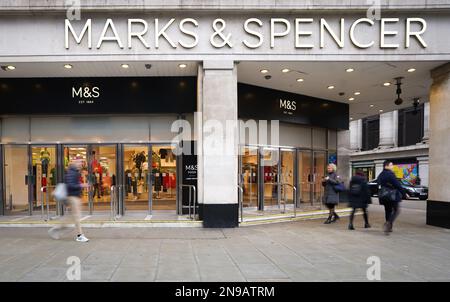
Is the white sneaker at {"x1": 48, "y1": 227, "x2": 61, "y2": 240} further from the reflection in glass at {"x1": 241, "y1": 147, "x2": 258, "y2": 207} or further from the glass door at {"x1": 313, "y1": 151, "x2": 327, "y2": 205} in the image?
the glass door at {"x1": 313, "y1": 151, "x2": 327, "y2": 205}

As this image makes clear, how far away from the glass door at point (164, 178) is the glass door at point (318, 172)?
6426 mm

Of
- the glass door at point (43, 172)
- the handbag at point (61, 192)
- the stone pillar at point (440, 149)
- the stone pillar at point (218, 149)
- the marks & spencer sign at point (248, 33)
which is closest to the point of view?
the handbag at point (61, 192)

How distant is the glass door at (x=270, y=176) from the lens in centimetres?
1140

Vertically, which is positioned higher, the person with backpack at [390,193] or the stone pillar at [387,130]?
the stone pillar at [387,130]

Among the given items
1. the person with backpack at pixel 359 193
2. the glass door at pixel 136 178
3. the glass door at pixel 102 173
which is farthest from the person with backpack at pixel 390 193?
the glass door at pixel 102 173

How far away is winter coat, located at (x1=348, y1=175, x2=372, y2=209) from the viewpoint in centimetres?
771

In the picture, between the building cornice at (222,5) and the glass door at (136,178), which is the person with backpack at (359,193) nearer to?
the building cornice at (222,5)

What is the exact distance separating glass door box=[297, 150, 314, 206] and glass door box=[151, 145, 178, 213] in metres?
5.34

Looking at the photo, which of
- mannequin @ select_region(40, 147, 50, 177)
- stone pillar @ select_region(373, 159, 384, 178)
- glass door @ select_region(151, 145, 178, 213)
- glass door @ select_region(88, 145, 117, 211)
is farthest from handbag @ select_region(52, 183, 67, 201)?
stone pillar @ select_region(373, 159, 384, 178)

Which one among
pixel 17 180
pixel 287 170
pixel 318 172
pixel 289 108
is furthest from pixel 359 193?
pixel 17 180

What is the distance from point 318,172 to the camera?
13406 mm

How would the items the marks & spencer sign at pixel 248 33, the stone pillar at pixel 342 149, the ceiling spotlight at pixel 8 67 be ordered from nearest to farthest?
the marks & spencer sign at pixel 248 33
the ceiling spotlight at pixel 8 67
the stone pillar at pixel 342 149

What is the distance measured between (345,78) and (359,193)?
4107 millimetres

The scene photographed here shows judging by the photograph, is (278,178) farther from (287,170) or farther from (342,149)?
(342,149)
